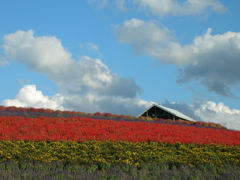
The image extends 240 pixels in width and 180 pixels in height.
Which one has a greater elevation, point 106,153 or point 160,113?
point 160,113

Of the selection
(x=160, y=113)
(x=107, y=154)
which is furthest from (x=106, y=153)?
(x=160, y=113)

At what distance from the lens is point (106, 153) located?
8203 mm

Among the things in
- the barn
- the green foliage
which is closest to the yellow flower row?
the green foliage

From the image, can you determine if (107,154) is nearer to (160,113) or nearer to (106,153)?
(106,153)

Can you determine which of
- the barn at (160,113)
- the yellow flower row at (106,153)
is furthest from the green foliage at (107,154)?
the barn at (160,113)

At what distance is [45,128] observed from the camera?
1120cm

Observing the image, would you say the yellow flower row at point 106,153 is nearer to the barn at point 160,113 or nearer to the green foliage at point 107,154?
the green foliage at point 107,154

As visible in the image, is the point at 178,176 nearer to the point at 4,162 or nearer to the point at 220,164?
the point at 220,164

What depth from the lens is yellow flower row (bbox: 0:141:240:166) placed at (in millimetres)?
7598

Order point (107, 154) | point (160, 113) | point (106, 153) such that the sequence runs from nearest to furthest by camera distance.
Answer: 1. point (107, 154)
2. point (106, 153)
3. point (160, 113)

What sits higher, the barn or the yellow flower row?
the barn

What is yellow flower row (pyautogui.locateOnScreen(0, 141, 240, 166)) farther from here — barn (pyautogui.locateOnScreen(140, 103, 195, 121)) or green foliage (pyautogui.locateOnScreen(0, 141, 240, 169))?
Result: barn (pyautogui.locateOnScreen(140, 103, 195, 121))

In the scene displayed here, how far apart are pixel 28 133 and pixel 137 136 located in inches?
162

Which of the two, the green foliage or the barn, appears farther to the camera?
the barn
